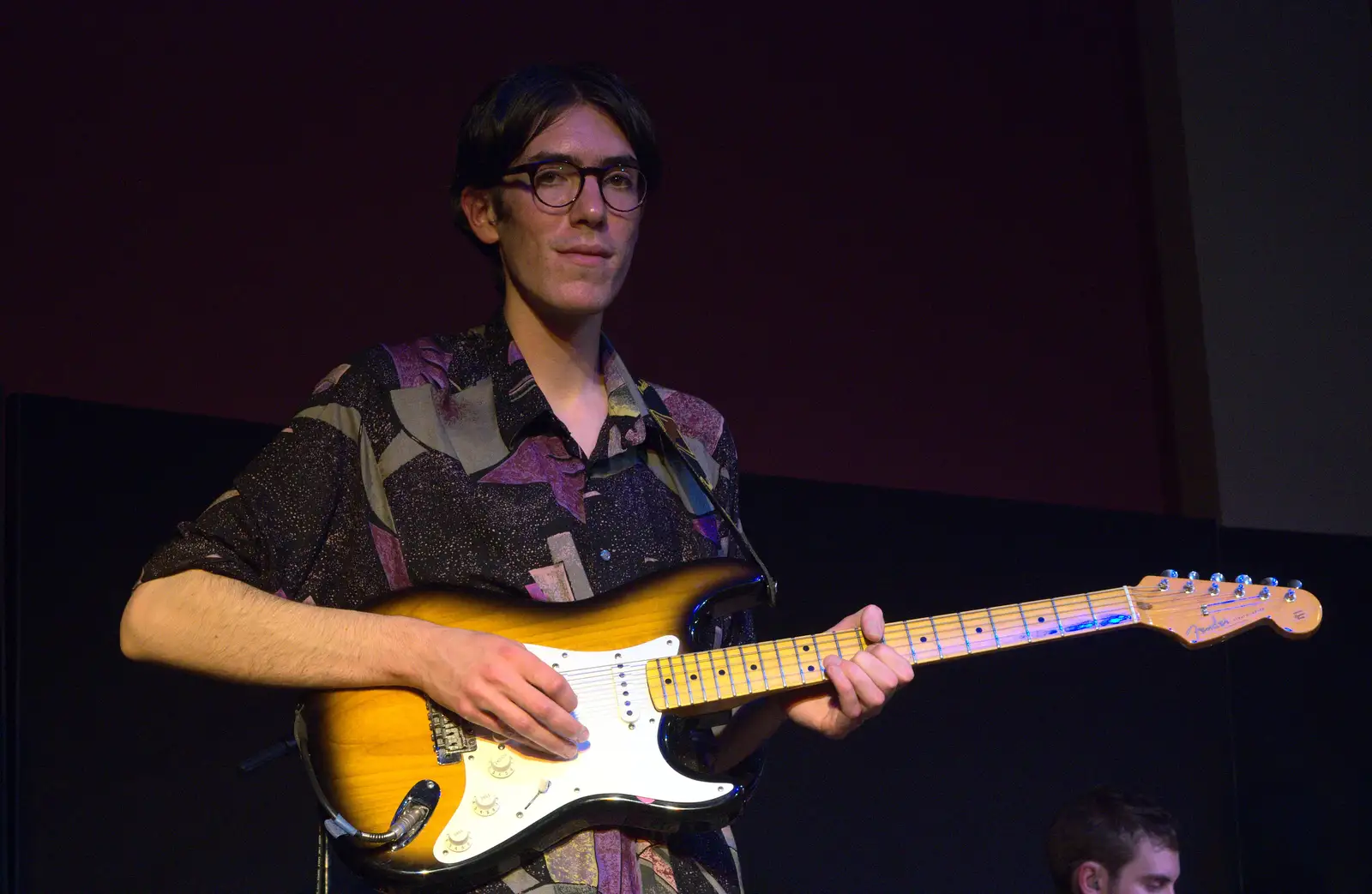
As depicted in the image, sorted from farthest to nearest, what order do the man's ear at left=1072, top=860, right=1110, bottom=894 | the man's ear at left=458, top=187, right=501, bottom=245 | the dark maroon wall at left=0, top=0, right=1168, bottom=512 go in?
the man's ear at left=1072, top=860, right=1110, bottom=894 → the dark maroon wall at left=0, top=0, right=1168, bottom=512 → the man's ear at left=458, top=187, right=501, bottom=245

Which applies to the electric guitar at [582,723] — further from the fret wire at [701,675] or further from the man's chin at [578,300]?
the man's chin at [578,300]

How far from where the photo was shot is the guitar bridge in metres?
1.65

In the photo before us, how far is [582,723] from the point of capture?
1703 mm

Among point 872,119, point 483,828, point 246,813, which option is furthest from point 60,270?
point 872,119

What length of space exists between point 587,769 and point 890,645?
19.4 inches

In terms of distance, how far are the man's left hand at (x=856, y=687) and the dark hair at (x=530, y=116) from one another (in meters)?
0.82

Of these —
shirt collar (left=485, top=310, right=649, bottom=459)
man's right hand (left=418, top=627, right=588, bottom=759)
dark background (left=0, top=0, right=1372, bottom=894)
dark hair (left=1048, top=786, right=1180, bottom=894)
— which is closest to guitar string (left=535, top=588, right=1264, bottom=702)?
man's right hand (left=418, top=627, right=588, bottom=759)

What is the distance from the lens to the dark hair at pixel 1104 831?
3193 mm

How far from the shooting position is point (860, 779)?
11.2 feet

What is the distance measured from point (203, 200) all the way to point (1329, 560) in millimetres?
3370

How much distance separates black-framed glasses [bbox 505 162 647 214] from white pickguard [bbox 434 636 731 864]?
27.5 inches

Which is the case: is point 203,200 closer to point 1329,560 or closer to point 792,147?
point 792,147

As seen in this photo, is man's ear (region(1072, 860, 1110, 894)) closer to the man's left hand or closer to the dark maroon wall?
the dark maroon wall

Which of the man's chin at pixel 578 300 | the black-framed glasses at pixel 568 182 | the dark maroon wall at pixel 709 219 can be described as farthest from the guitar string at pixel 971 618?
the dark maroon wall at pixel 709 219
